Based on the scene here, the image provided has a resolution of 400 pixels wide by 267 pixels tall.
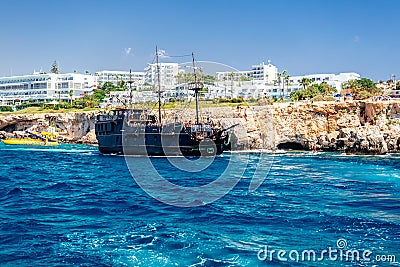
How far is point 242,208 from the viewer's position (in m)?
21.8

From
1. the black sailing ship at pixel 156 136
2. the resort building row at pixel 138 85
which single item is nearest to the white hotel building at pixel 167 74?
the resort building row at pixel 138 85

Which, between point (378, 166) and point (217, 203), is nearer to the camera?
point (217, 203)

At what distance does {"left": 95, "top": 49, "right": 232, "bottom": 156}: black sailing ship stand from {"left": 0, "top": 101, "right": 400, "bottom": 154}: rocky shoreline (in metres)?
9.91

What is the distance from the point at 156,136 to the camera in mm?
55844

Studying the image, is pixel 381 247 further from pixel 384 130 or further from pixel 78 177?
pixel 384 130

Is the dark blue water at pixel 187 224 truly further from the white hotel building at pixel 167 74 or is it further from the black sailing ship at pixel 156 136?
the white hotel building at pixel 167 74

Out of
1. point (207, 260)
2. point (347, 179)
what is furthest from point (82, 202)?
point (347, 179)

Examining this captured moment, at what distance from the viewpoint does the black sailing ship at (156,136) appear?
54.2 meters

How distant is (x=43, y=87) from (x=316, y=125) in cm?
10123

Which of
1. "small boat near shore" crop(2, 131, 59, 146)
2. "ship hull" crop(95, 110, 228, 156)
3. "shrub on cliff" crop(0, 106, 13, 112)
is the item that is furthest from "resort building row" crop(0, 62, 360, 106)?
"ship hull" crop(95, 110, 228, 156)

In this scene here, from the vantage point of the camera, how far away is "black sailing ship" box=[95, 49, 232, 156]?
54250mm

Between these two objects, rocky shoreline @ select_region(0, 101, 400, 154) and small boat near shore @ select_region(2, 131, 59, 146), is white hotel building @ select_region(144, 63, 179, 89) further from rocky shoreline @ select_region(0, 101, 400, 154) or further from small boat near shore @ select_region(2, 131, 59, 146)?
rocky shoreline @ select_region(0, 101, 400, 154)

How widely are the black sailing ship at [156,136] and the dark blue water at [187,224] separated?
22.4 metres

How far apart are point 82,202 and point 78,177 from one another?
11778 mm
